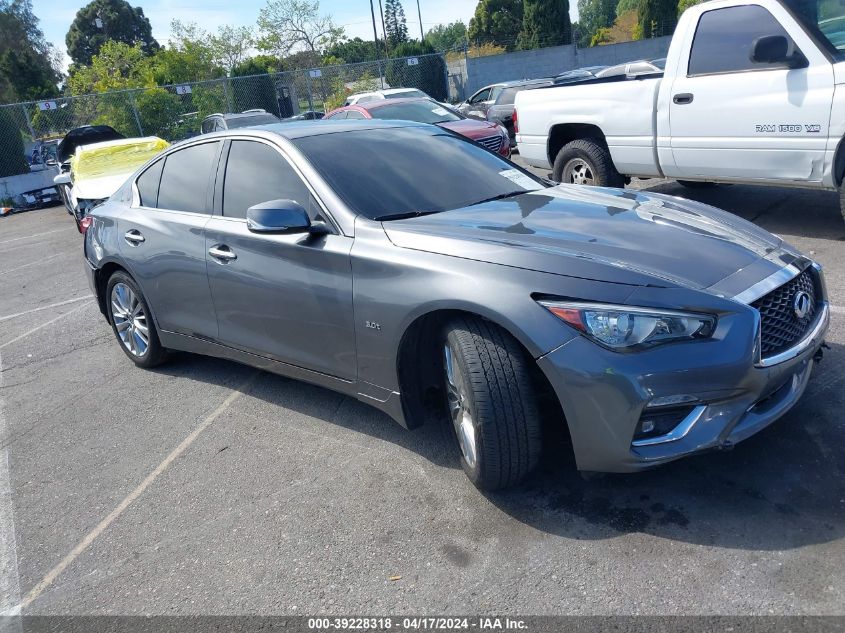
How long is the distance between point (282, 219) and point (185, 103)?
2391 cm

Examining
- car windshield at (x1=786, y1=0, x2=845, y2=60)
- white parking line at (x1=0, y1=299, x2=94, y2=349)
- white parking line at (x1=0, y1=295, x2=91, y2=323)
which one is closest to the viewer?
car windshield at (x1=786, y1=0, x2=845, y2=60)

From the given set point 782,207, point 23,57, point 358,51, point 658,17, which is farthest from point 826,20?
point 358,51

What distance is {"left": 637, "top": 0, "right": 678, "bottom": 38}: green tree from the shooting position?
40.9m

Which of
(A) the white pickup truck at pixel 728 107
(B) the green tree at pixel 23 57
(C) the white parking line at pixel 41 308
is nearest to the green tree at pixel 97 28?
(B) the green tree at pixel 23 57

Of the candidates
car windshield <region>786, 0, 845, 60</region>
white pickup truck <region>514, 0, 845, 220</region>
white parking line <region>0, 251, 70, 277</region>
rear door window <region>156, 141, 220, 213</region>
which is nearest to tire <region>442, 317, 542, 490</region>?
rear door window <region>156, 141, 220, 213</region>

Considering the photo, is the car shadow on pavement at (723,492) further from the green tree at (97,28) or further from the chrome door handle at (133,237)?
the green tree at (97,28)

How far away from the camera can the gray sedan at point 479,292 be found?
2.71m

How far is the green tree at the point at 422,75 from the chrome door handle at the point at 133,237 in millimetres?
27560

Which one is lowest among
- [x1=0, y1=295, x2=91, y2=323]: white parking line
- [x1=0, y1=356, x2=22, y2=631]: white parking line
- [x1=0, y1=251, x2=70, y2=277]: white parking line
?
[x1=0, y1=356, x2=22, y2=631]: white parking line

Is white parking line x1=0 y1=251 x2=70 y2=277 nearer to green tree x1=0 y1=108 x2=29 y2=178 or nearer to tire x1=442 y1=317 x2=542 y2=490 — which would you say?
tire x1=442 y1=317 x2=542 y2=490

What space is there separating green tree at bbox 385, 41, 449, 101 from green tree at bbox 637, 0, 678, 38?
15751mm

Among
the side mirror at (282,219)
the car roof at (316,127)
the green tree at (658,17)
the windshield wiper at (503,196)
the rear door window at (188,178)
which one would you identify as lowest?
the windshield wiper at (503,196)

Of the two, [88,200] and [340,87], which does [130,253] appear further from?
[340,87]

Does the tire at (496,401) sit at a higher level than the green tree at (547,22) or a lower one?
lower
